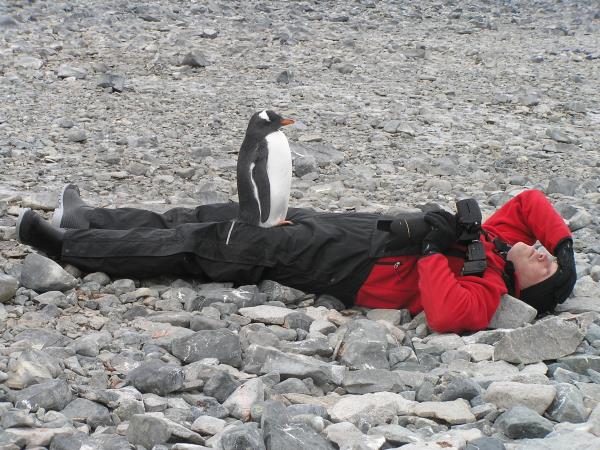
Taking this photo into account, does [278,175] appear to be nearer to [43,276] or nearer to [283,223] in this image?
[283,223]

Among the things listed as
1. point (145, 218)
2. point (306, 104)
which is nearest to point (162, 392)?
point (145, 218)

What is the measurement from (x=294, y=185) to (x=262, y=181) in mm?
1437

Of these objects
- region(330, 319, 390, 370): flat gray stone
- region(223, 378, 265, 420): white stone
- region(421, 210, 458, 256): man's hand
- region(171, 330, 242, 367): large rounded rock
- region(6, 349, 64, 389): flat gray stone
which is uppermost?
region(421, 210, 458, 256): man's hand

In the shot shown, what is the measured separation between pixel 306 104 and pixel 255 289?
3.81m

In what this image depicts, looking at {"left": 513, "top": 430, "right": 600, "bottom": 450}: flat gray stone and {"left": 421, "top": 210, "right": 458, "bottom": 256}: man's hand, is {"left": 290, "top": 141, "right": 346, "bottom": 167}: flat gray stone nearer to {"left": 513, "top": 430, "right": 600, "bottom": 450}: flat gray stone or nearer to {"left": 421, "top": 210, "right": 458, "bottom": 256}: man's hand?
{"left": 421, "top": 210, "right": 458, "bottom": 256}: man's hand

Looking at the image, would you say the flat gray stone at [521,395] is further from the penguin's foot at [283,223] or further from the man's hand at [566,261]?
the penguin's foot at [283,223]

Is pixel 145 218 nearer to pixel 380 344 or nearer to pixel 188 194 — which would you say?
pixel 188 194

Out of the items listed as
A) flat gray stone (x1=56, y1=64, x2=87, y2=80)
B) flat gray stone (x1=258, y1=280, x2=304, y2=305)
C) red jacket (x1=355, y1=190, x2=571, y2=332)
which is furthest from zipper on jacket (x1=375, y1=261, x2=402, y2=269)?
flat gray stone (x1=56, y1=64, x2=87, y2=80)

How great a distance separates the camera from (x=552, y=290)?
371 centimetres

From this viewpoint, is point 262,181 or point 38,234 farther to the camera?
point 262,181

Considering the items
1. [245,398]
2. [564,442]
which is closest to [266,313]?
[245,398]

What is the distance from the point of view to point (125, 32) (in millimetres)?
9328

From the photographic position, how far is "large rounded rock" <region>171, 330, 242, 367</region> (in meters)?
3.01

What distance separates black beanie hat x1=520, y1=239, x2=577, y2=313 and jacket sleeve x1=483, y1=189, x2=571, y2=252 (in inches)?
8.8
